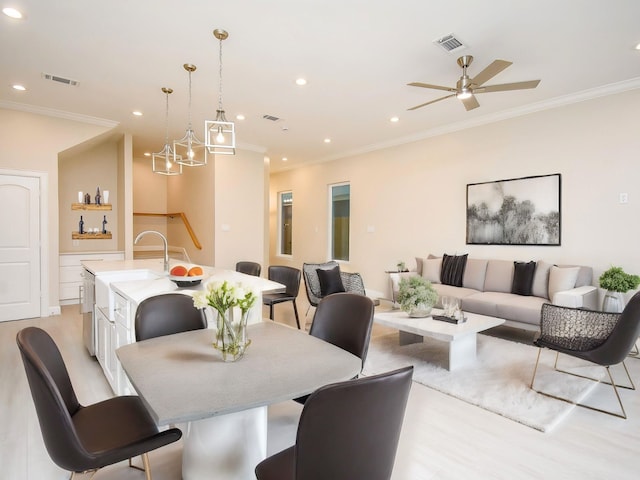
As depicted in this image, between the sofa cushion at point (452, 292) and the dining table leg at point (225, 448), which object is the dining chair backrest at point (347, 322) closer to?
the dining table leg at point (225, 448)

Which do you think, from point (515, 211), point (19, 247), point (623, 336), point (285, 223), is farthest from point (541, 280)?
point (19, 247)

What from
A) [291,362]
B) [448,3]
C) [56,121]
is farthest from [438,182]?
[56,121]

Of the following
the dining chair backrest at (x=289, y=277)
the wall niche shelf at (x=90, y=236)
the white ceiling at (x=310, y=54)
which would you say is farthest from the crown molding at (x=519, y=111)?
the wall niche shelf at (x=90, y=236)

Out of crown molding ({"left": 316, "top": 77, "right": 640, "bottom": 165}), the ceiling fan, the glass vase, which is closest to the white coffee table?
the glass vase

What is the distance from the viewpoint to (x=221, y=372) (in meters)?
1.41

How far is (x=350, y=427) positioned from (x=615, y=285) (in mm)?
4072

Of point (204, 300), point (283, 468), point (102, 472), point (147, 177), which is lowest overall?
point (102, 472)

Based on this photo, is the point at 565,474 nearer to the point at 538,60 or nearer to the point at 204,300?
the point at 204,300

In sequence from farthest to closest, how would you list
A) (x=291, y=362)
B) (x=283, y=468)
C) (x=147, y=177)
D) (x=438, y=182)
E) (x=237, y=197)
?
(x=147, y=177) → (x=237, y=197) → (x=438, y=182) → (x=291, y=362) → (x=283, y=468)

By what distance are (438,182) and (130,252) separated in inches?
213

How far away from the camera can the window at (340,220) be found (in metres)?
7.48

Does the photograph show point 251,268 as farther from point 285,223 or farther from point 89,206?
point 285,223

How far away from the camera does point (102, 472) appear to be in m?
1.91

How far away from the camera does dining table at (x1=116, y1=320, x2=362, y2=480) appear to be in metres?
1.18
